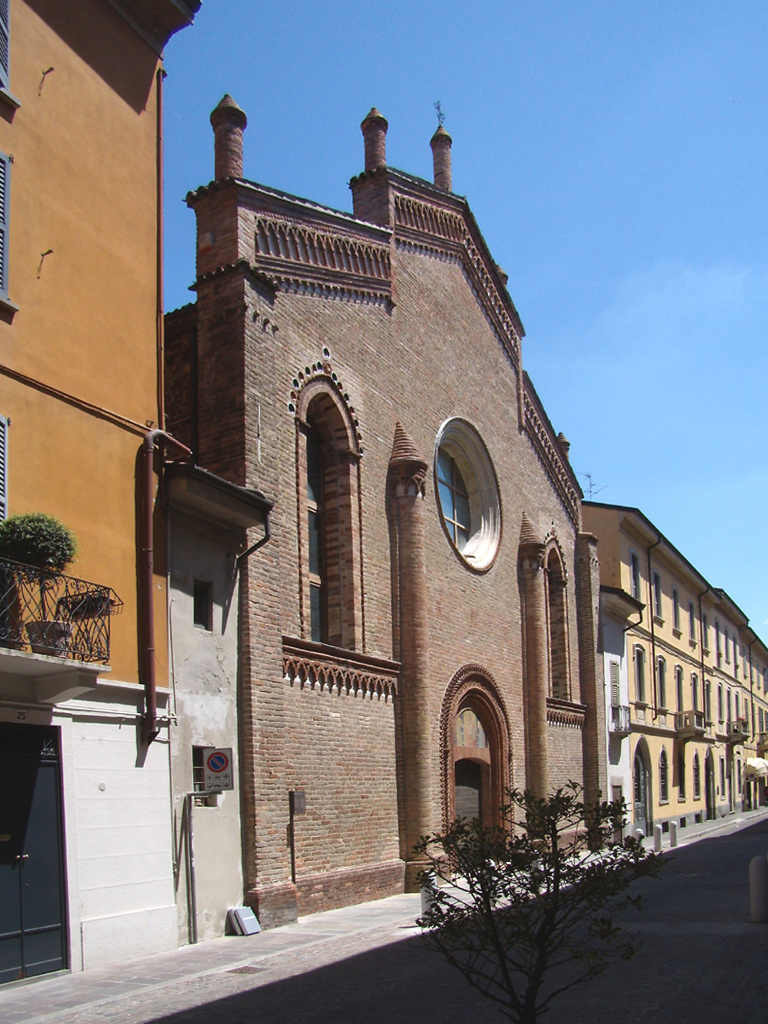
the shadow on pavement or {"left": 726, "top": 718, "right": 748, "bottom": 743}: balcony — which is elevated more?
the shadow on pavement

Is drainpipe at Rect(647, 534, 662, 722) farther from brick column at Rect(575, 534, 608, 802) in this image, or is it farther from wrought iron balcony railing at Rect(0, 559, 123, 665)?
wrought iron balcony railing at Rect(0, 559, 123, 665)

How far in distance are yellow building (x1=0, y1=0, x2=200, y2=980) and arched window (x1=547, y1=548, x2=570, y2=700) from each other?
53.1 feet

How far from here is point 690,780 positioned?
128ft

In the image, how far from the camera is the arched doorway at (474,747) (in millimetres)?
18953

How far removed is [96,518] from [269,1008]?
17.6 feet

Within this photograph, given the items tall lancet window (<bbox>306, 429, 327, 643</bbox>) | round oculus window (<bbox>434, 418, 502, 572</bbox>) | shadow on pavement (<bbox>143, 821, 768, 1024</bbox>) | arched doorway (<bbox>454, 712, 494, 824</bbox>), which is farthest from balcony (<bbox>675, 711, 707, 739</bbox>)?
shadow on pavement (<bbox>143, 821, 768, 1024</bbox>)

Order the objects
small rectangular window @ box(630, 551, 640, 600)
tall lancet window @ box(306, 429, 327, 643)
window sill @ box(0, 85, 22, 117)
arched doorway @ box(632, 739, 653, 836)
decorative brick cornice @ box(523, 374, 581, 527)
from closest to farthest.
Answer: window sill @ box(0, 85, 22, 117) < tall lancet window @ box(306, 429, 327, 643) < decorative brick cornice @ box(523, 374, 581, 527) < arched doorway @ box(632, 739, 653, 836) < small rectangular window @ box(630, 551, 640, 600)

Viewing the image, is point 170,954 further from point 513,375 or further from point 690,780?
point 690,780

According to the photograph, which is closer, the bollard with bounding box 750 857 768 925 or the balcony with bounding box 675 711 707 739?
the bollard with bounding box 750 857 768 925

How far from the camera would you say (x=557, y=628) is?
26.7 m

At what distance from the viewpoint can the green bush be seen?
31.5ft

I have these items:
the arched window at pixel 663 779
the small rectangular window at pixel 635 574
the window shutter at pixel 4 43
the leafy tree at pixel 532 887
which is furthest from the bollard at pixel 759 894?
the arched window at pixel 663 779

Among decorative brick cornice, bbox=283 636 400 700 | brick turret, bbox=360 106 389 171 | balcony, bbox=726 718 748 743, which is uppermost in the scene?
brick turret, bbox=360 106 389 171

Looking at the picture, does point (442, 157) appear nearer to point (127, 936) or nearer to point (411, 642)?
point (411, 642)
